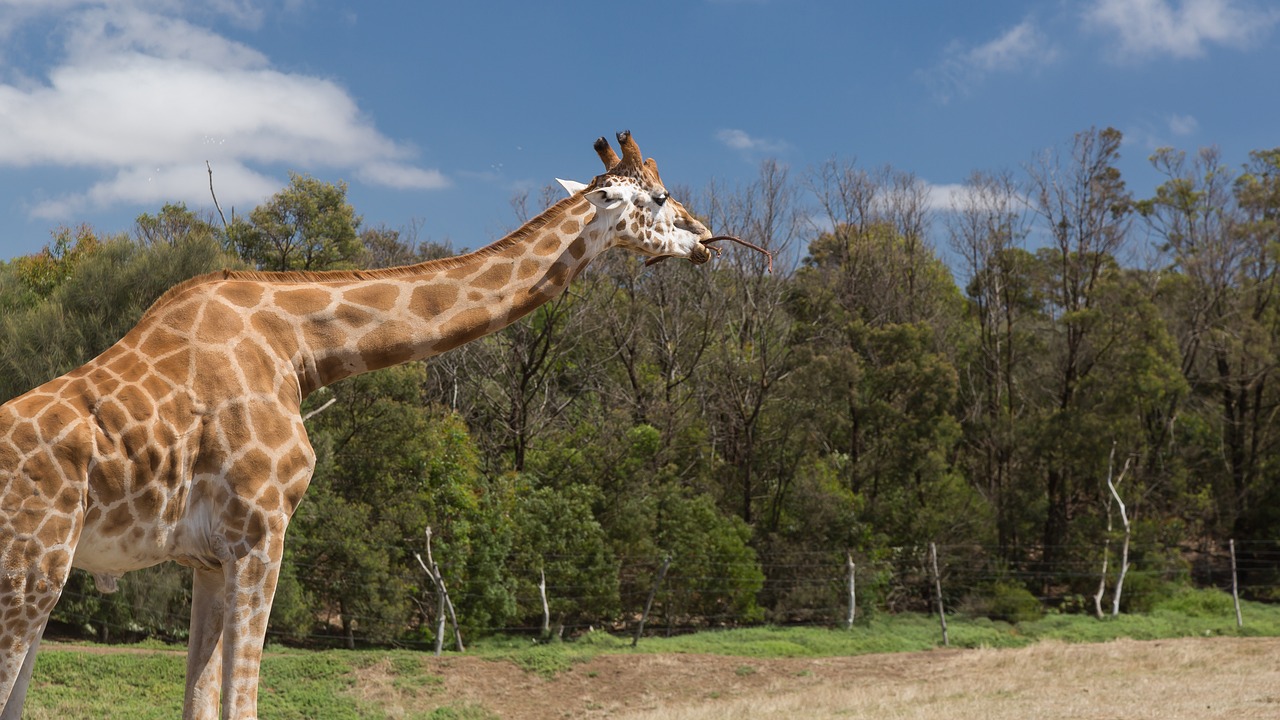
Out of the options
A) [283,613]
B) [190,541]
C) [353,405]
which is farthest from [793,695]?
[190,541]

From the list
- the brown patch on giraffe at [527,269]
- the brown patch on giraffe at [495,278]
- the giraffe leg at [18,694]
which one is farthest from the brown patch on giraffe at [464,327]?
the giraffe leg at [18,694]

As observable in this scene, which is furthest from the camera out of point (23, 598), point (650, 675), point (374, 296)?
point (650, 675)

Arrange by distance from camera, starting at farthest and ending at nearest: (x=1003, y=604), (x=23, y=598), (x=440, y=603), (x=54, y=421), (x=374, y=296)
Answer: (x=1003, y=604) → (x=440, y=603) → (x=374, y=296) → (x=54, y=421) → (x=23, y=598)

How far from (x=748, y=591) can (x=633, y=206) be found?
15.0m

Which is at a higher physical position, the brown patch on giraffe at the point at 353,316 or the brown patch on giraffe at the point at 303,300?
the brown patch on giraffe at the point at 303,300

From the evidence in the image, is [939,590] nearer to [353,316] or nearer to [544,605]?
[544,605]

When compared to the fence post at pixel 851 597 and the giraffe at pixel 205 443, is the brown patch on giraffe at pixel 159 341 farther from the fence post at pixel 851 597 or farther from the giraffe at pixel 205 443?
the fence post at pixel 851 597

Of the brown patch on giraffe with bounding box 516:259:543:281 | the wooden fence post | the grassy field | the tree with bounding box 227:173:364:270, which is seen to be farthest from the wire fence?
the brown patch on giraffe with bounding box 516:259:543:281

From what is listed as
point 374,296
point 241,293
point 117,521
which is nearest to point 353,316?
point 374,296

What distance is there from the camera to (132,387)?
4.39 meters

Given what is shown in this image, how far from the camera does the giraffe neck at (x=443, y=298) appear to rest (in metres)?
4.92

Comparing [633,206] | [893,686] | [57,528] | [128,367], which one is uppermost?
[633,206]

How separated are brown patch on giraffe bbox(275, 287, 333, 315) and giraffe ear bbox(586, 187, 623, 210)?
128 centimetres

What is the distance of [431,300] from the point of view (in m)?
5.11
